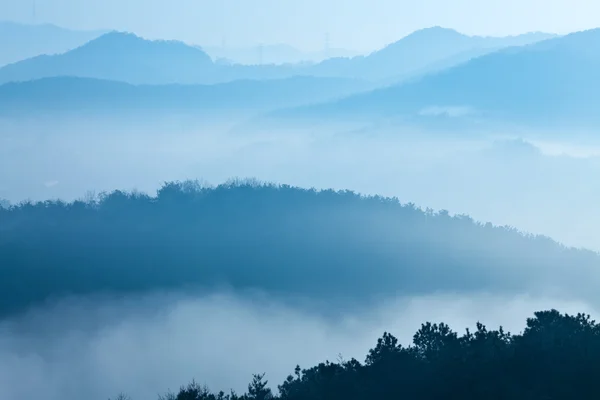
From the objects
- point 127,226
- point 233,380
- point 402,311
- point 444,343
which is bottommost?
point 444,343

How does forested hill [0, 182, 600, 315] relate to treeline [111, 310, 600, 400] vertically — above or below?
above

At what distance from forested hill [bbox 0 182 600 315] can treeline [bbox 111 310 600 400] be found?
71458 mm

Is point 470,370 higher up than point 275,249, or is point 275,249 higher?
point 275,249

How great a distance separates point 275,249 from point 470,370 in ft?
281

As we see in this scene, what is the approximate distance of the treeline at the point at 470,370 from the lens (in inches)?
842

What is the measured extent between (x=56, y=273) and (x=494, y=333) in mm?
76102

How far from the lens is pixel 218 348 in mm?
83000

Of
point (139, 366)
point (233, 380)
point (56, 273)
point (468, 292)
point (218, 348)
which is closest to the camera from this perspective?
point (233, 380)

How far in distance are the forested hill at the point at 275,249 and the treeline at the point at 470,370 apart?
71.5 metres

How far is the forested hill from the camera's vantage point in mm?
97188

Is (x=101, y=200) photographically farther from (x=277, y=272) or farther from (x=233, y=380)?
(x=233, y=380)

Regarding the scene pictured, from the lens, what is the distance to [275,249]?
107500 millimetres

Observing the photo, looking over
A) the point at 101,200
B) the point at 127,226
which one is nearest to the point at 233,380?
the point at 127,226

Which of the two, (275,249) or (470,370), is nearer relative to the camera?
(470,370)
